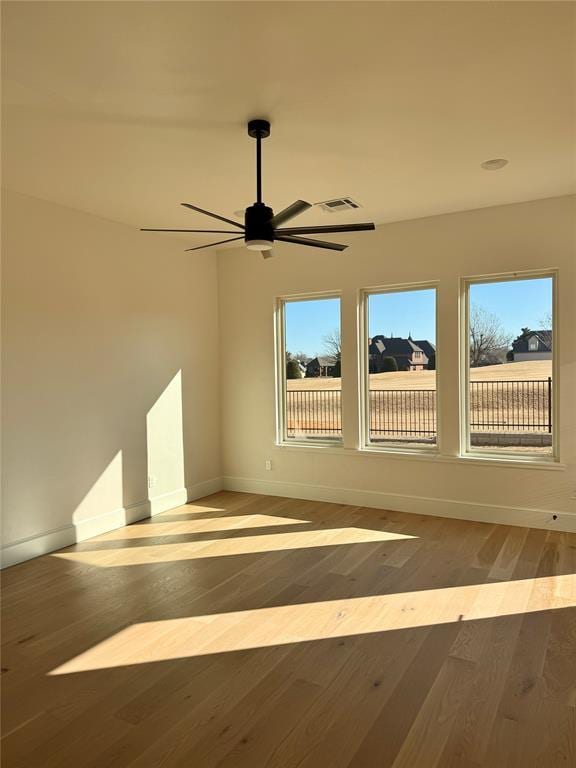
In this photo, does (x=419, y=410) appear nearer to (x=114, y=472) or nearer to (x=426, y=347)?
(x=426, y=347)

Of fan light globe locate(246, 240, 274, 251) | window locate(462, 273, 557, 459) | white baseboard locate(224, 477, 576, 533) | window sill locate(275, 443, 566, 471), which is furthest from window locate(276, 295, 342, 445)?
fan light globe locate(246, 240, 274, 251)

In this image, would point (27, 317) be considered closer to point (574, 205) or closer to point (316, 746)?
point (316, 746)

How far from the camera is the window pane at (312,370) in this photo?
559 cm

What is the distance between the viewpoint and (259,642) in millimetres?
2760

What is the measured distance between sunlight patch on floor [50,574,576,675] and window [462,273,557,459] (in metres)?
1.57

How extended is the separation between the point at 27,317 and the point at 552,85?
12.5ft

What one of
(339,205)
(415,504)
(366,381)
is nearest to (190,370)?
(366,381)

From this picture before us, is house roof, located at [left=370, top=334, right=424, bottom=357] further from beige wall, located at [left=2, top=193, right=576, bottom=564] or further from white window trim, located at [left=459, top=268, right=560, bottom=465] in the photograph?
white window trim, located at [left=459, top=268, right=560, bottom=465]

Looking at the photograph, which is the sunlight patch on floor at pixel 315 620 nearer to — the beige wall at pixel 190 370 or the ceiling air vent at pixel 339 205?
the beige wall at pixel 190 370

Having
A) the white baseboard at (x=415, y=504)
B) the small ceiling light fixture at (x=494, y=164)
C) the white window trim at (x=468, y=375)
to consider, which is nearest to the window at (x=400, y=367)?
the white window trim at (x=468, y=375)

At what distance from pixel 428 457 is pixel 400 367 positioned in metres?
0.94

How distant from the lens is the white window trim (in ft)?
14.8

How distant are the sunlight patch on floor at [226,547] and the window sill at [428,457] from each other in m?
0.89

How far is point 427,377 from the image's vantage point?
5133 millimetres
